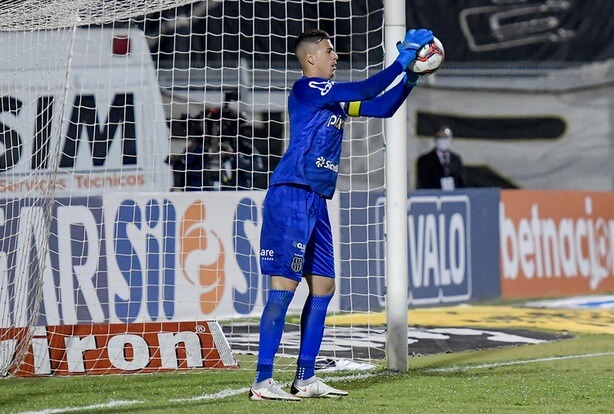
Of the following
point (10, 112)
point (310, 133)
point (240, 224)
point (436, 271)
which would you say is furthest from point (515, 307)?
point (310, 133)

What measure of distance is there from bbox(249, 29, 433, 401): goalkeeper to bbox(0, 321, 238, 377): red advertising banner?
1.43 meters

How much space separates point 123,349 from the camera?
786 cm

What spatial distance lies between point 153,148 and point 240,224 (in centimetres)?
129

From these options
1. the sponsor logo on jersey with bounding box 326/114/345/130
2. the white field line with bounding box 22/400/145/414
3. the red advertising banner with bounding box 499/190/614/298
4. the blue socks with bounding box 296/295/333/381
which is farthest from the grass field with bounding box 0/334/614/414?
the red advertising banner with bounding box 499/190/614/298

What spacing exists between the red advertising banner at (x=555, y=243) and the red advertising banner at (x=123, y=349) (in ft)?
22.4

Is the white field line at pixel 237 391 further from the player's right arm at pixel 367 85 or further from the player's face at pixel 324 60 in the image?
the player's face at pixel 324 60

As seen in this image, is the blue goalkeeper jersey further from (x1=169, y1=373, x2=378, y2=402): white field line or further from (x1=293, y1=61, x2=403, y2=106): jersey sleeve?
(x1=169, y1=373, x2=378, y2=402): white field line

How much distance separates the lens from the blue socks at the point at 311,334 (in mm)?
6621

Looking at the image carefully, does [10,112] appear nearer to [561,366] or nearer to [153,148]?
[153,148]

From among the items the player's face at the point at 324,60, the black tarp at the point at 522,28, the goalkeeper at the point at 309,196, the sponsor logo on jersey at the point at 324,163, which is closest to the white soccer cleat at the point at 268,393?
the goalkeeper at the point at 309,196

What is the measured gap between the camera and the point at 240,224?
1114cm

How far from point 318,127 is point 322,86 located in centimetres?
22

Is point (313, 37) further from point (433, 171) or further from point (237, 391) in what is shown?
point (433, 171)

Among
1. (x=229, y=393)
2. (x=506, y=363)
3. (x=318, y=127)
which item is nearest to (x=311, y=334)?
(x=229, y=393)
